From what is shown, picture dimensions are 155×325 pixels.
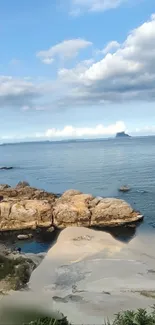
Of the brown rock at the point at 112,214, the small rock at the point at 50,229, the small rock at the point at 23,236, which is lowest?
the small rock at the point at 23,236

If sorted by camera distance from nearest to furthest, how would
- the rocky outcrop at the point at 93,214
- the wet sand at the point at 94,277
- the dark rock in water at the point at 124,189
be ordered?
the wet sand at the point at 94,277 → the rocky outcrop at the point at 93,214 → the dark rock in water at the point at 124,189

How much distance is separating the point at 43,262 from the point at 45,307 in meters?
10.4

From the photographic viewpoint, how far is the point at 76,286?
30562 mm

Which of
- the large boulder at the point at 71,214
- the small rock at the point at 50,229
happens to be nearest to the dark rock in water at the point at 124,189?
the large boulder at the point at 71,214

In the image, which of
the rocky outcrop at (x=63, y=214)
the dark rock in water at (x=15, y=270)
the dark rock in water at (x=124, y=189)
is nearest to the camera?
the dark rock in water at (x=15, y=270)

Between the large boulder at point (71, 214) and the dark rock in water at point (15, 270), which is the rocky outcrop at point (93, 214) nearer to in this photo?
the large boulder at point (71, 214)

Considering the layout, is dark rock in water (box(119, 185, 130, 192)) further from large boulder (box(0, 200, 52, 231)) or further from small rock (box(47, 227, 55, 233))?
small rock (box(47, 227, 55, 233))

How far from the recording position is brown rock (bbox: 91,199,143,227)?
51.9 m

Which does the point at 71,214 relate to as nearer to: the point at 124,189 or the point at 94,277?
the point at 94,277

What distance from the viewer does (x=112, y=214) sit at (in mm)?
52312

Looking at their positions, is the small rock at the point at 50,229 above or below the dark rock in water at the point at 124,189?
below

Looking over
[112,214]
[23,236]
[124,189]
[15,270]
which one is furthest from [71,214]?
[124,189]

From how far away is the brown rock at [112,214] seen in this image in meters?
51.9

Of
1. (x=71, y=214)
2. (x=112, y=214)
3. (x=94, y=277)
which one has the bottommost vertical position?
(x=94, y=277)
